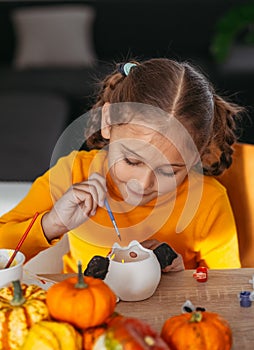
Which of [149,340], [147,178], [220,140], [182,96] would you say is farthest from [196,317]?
[220,140]

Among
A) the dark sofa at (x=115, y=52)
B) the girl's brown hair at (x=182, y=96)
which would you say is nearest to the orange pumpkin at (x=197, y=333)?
the girl's brown hair at (x=182, y=96)

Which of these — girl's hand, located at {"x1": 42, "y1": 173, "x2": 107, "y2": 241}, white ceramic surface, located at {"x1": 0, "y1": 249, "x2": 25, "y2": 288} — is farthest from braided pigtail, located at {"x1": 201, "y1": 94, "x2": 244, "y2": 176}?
white ceramic surface, located at {"x1": 0, "y1": 249, "x2": 25, "y2": 288}

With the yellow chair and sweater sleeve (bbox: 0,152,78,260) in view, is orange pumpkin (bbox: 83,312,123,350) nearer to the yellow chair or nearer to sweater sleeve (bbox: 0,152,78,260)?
sweater sleeve (bbox: 0,152,78,260)

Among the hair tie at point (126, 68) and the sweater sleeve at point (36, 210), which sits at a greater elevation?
the hair tie at point (126, 68)

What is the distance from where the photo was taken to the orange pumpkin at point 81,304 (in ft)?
3.40

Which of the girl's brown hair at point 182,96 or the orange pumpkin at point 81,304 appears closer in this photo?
the orange pumpkin at point 81,304

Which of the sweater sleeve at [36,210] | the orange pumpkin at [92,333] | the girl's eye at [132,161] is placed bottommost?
the sweater sleeve at [36,210]

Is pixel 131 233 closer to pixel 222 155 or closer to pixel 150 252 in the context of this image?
pixel 222 155

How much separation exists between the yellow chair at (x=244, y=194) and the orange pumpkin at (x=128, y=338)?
39.4 inches

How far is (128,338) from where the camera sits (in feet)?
3.08

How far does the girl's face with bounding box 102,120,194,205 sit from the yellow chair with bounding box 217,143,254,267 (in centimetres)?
23

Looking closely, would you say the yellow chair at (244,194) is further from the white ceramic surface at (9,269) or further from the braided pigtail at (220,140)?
the white ceramic surface at (9,269)

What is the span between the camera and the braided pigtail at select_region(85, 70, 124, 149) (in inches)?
72.9

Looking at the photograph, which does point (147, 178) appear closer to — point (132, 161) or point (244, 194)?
point (132, 161)
